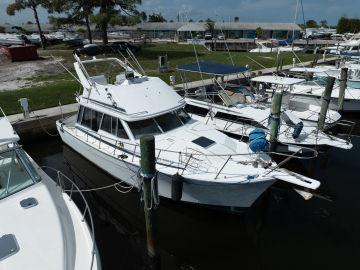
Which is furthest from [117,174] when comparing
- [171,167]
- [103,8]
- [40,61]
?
[103,8]

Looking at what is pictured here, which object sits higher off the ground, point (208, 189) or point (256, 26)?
point (256, 26)

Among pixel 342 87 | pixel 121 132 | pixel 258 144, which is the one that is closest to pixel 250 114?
pixel 258 144

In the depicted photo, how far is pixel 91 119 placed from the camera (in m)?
10.4

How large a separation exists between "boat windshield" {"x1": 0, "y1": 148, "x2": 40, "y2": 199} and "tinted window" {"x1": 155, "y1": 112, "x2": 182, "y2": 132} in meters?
3.93

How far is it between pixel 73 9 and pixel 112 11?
12.6 feet

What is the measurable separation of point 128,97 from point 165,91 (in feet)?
4.23

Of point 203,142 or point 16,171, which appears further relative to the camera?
point 203,142

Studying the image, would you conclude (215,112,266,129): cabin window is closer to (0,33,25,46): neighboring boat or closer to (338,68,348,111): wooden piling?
(338,68,348,111): wooden piling

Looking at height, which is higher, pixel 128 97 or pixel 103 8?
pixel 103 8

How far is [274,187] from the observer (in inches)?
378

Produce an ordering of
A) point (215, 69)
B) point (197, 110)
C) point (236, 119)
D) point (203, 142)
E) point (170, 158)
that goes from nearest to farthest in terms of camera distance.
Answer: point (170, 158) < point (203, 142) < point (236, 119) < point (215, 69) < point (197, 110)

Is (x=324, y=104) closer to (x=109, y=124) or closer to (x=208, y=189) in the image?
(x=208, y=189)

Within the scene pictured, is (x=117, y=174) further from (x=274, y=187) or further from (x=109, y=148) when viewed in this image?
(x=274, y=187)

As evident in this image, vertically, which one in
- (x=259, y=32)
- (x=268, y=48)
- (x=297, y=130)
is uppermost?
(x=297, y=130)
